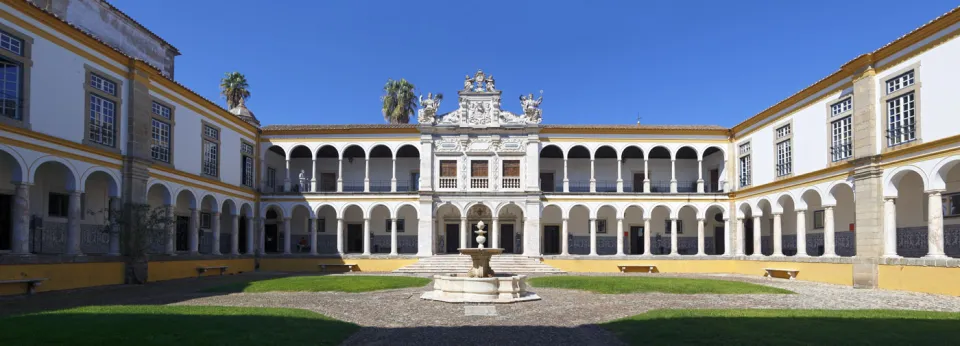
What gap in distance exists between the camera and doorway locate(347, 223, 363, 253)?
1271 inches

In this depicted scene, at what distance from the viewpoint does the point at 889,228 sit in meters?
17.7

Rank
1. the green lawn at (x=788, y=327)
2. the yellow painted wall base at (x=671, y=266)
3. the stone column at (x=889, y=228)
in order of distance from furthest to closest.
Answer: the yellow painted wall base at (x=671, y=266)
the stone column at (x=889, y=228)
the green lawn at (x=788, y=327)

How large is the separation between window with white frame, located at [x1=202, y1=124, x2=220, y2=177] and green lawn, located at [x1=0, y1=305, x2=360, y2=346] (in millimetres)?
13745

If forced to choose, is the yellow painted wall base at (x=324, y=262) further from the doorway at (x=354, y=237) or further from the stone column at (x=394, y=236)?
the doorway at (x=354, y=237)

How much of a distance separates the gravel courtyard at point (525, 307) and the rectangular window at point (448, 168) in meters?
12.9

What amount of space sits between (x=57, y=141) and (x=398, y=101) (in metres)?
31.5

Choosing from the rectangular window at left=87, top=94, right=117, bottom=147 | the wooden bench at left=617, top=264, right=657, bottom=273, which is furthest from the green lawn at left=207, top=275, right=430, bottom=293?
the wooden bench at left=617, top=264, right=657, bottom=273

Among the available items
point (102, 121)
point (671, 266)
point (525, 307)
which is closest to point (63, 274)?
point (102, 121)

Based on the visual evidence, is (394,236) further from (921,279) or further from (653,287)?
(921,279)

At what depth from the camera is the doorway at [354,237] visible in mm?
32281

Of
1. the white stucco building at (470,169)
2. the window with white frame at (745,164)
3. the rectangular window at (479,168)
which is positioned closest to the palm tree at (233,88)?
the white stucco building at (470,169)

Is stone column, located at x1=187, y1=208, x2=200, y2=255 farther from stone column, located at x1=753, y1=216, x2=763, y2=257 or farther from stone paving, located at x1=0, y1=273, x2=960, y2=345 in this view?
stone column, located at x1=753, y1=216, x2=763, y2=257

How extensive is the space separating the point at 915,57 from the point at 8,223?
2429 centimetres

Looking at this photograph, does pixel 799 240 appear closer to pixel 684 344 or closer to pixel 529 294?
pixel 529 294
